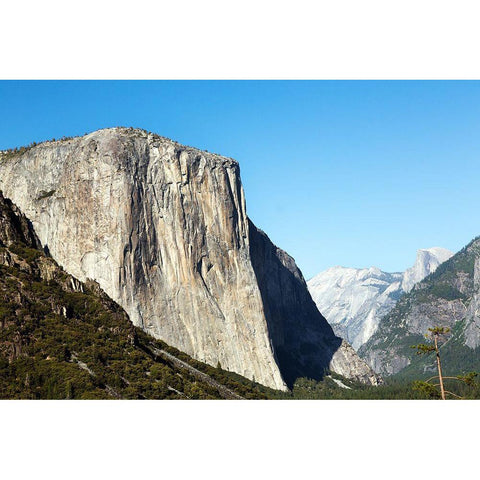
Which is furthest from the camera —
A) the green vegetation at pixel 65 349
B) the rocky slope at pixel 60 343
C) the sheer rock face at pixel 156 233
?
the sheer rock face at pixel 156 233

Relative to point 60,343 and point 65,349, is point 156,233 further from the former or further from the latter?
point 65,349

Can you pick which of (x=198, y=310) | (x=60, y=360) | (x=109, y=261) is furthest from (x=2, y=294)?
(x=198, y=310)

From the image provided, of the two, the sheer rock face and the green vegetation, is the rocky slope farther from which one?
the sheer rock face

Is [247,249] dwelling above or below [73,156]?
below

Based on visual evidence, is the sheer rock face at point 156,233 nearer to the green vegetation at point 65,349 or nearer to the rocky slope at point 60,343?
the rocky slope at point 60,343

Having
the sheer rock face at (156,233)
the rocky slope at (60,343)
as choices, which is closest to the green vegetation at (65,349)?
the rocky slope at (60,343)

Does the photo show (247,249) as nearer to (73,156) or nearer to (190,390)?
(73,156)
